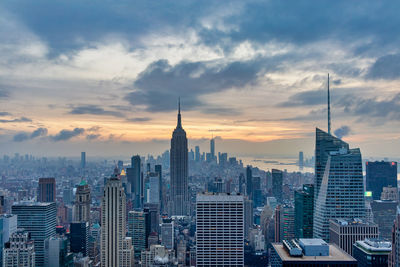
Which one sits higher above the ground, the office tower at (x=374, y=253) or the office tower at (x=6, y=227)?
the office tower at (x=374, y=253)

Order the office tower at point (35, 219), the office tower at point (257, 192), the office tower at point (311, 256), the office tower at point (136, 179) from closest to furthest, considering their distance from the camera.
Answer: the office tower at point (311, 256)
the office tower at point (35, 219)
the office tower at point (136, 179)
the office tower at point (257, 192)

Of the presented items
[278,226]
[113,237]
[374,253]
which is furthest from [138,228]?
[374,253]

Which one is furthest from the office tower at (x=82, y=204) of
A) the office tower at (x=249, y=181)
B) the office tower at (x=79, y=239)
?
the office tower at (x=249, y=181)

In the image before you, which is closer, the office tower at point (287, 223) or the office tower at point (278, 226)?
the office tower at point (287, 223)

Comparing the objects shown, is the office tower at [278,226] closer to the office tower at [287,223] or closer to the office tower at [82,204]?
the office tower at [287,223]

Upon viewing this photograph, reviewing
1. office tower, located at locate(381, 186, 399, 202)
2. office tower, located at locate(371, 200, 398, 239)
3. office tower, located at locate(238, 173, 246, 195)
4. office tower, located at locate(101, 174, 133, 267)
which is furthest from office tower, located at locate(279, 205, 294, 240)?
office tower, located at locate(238, 173, 246, 195)

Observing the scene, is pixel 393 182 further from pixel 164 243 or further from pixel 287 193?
pixel 164 243

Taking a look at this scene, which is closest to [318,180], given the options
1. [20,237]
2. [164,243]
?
[164,243]
